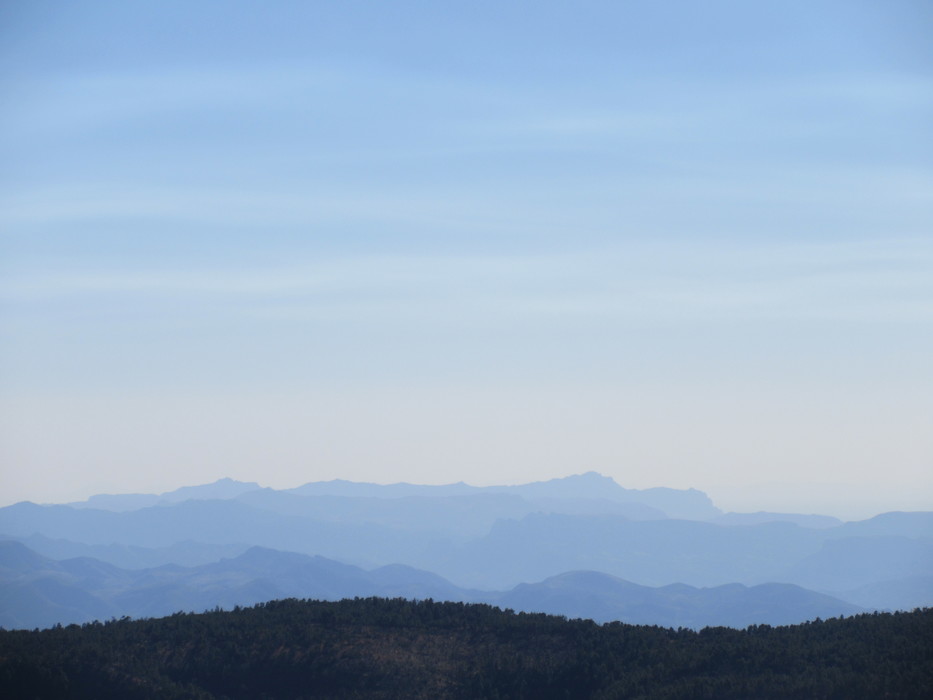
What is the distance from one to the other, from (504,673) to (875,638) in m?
17.4

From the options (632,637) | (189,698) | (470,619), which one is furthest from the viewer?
(470,619)

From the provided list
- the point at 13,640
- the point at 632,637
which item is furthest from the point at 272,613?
the point at 632,637

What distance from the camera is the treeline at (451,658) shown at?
4216 cm

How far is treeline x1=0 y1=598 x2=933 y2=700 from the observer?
42156 mm

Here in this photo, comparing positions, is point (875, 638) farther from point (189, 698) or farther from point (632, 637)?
point (189, 698)

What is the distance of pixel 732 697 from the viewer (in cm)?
4009

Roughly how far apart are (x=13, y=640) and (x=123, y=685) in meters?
7.37

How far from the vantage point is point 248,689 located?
4675 centimetres

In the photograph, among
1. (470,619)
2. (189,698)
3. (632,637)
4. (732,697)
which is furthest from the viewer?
(470,619)

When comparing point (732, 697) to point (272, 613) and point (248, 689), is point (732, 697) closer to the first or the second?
point (248, 689)

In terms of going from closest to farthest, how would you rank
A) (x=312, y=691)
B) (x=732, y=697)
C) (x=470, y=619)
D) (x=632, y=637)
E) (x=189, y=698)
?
(x=732, y=697), (x=189, y=698), (x=312, y=691), (x=632, y=637), (x=470, y=619)

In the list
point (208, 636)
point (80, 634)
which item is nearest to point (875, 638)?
point (208, 636)

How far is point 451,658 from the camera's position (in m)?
48.8

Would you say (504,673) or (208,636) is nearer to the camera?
(504,673)
